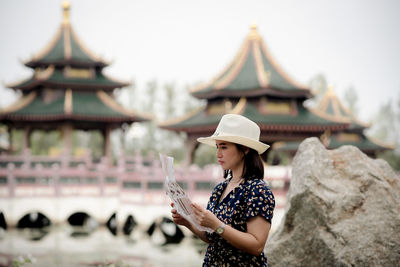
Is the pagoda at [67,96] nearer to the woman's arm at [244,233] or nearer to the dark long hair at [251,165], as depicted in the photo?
the dark long hair at [251,165]

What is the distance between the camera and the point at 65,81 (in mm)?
23422


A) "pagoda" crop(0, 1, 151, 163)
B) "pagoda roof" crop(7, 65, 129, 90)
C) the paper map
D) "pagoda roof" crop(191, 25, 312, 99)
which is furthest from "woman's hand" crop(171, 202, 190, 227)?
"pagoda roof" crop(7, 65, 129, 90)

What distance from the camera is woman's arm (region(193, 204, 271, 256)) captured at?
2629 mm

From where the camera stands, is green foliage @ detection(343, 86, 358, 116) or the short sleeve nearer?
the short sleeve

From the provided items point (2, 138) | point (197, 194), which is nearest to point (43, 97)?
point (197, 194)

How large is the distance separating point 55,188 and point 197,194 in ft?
18.6

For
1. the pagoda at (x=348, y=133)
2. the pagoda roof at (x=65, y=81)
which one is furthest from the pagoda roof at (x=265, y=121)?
the pagoda at (x=348, y=133)

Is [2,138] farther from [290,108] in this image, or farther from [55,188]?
[290,108]

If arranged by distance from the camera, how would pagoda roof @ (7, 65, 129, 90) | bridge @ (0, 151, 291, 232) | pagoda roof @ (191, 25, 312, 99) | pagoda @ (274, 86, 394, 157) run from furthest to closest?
pagoda @ (274, 86, 394, 157) < pagoda roof @ (7, 65, 129, 90) < pagoda roof @ (191, 25, 312, 99) < bridge @ (0, 151, 291, 232)

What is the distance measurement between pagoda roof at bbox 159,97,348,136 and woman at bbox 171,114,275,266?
47.8ft

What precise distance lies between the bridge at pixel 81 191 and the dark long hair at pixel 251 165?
13041 mm

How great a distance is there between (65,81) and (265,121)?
34.6 feet

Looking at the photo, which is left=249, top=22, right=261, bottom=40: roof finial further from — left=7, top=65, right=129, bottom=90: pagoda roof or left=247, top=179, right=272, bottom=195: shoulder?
left=247, top=179, right=272, bottom=195: shoulder

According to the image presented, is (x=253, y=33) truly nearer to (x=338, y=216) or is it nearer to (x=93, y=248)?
(x=93, y=248)
